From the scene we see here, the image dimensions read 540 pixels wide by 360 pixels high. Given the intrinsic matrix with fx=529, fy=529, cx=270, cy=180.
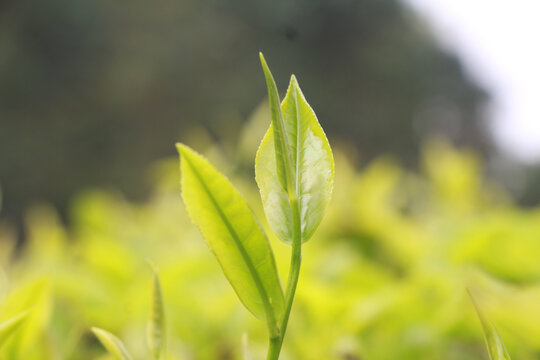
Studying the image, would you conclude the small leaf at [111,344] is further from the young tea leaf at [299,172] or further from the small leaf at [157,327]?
the young tea leaf at [299,172]

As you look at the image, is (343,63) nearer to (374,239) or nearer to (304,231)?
(374,239)

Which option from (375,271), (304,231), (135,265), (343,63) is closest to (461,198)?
(375,271)

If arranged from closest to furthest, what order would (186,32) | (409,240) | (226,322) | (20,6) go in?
(226,322), (409,240), (20,6), (186,32)

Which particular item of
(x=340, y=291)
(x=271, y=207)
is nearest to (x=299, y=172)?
(x=271, y=207)

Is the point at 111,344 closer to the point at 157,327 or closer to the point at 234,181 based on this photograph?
the point at 157,327

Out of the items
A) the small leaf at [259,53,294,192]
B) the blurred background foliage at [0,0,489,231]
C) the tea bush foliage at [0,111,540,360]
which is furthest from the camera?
the blurred background foliage at [0,0,489,231]

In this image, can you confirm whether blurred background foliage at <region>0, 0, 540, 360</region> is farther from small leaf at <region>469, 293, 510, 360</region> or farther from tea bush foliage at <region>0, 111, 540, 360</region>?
small leaf at <region>469, 293, 510, 360</region>

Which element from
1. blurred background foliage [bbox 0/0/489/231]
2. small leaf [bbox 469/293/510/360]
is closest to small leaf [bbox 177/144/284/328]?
small leaf [bbox 469/293/510/360]
